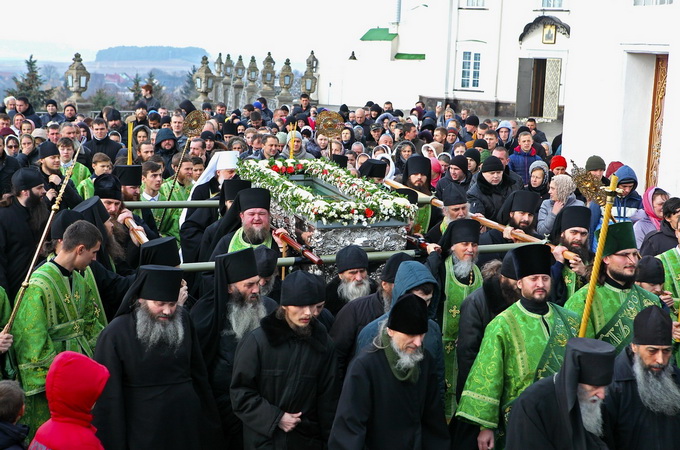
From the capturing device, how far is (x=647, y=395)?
536cm

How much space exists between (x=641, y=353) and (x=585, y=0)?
1053 centimetres

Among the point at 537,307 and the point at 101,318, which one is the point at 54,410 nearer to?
the point at 101,318

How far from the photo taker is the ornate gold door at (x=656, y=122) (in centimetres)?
1422

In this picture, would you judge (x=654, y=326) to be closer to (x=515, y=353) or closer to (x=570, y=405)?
(x=515, y=353)

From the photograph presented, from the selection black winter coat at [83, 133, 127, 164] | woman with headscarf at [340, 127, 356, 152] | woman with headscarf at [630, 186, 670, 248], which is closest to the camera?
woman with headscarf at [630, 186, 670, 248]

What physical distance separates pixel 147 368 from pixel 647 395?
278 cm

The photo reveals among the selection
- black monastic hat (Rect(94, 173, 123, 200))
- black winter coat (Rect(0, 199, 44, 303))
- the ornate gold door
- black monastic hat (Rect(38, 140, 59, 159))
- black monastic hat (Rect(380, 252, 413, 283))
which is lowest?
black winter coat (Rect(0, 199, 44, 303))

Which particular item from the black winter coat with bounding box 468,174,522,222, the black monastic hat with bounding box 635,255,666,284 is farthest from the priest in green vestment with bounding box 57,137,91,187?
the black monastic hat with bounding box 635,255,666,284

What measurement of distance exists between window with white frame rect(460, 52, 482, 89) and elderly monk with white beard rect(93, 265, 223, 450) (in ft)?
105

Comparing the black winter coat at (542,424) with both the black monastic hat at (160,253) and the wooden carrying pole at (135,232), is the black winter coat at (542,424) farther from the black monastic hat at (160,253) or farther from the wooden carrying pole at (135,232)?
the wooden carrying pole at (135,232)

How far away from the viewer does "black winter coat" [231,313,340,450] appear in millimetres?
5625

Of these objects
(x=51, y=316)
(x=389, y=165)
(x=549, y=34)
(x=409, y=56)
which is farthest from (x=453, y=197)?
(x=409, y=56)

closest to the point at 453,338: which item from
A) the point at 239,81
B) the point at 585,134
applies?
the point at 585,134

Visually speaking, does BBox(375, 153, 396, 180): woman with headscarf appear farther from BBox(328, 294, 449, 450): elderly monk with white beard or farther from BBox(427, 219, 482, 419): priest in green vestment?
BBox(328, 294, 449, 450): elderly monk with white beard
